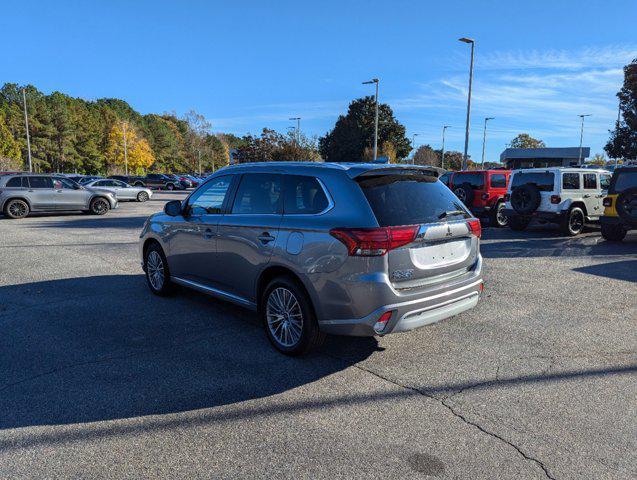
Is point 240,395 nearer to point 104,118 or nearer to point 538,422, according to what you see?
point 538,422

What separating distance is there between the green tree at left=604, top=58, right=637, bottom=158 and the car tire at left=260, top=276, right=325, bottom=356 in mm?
49323

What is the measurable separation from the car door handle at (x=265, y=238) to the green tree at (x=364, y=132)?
5513cm

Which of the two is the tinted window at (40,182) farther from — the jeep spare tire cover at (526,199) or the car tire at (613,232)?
the car tire at (613,232)

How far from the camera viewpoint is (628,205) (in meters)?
9.98

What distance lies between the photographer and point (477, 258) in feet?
14.9

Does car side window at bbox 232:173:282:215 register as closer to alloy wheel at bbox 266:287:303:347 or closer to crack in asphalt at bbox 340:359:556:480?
alloy wheel at bbox 266:287:303:347

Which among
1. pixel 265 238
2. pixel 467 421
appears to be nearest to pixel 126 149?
pixel 265 238

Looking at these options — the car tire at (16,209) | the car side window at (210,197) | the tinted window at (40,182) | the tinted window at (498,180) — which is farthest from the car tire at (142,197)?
the car side window at (210,197)

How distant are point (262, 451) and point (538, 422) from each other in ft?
6.11

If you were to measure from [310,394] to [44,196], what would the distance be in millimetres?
17965

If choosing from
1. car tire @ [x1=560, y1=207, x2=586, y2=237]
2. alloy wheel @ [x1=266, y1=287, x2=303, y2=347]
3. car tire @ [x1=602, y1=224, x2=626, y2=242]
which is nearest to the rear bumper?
alloy wheel @ [x1=266, y1=287, x2=303, y2=347]

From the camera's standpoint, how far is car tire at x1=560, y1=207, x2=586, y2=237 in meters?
12.4

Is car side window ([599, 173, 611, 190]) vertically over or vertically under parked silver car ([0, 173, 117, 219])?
over

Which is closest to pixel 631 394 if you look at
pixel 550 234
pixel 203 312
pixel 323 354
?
pixel 323 354
